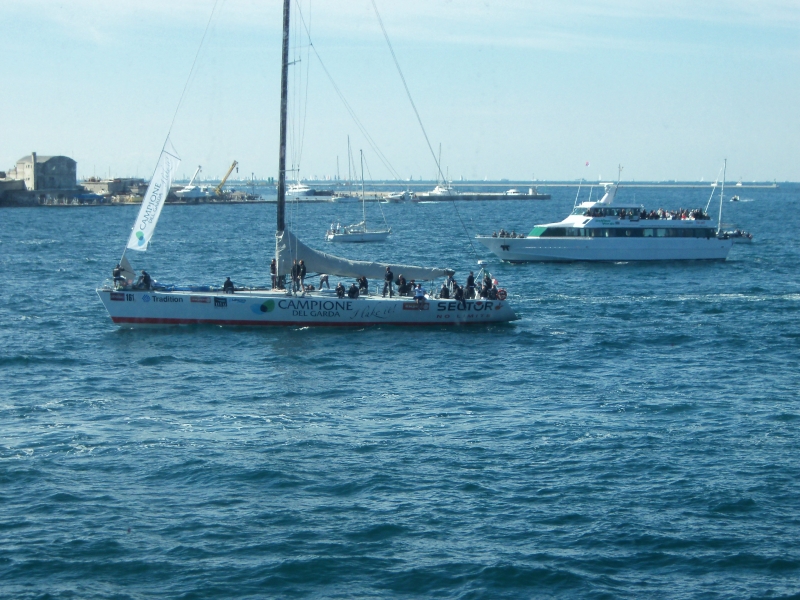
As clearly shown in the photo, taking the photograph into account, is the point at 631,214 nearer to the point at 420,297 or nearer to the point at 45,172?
the point at 420,297

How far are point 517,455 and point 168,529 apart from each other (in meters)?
9.21

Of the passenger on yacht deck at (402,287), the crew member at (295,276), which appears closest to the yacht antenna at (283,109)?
the crew member at (295,276)

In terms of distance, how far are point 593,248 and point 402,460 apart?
52.4 m

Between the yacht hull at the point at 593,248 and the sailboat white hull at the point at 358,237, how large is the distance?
2429cm

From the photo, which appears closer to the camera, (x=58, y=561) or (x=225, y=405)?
(x=58, y=561)

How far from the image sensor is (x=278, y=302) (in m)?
43.1

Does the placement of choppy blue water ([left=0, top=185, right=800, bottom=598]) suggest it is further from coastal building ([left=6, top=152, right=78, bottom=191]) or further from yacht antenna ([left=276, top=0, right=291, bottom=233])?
coastal building ([left=6, top=152, right=78, bottom=191])

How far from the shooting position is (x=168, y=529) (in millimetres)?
21016

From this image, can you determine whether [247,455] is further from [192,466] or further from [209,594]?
[209,594]

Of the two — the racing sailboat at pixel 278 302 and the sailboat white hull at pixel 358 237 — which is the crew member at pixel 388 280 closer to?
the racing sailboat at pixel 278 302

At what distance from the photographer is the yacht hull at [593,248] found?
247 feet

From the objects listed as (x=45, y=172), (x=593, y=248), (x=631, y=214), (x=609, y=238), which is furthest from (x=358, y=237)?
(x=45, y=172)

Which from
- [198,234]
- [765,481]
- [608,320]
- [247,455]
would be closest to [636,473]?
[765,481]

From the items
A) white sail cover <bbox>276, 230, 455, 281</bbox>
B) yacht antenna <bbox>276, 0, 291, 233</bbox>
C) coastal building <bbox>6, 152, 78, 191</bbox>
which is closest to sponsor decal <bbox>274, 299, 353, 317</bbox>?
white sail cover <bbox>276, 230, 455, 281</bbox>
